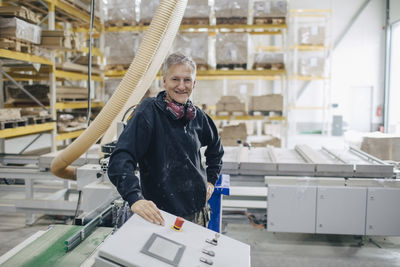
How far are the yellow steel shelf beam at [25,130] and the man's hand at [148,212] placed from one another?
4083 mm

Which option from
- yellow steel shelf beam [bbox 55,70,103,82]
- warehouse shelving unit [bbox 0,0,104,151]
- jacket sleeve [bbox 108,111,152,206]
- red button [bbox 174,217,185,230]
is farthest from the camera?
yellow steel shelf beam [bbox 55,70,103,82]

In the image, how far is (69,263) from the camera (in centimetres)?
193

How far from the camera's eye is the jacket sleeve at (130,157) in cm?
188

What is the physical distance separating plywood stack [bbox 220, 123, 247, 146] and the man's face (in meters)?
5.48

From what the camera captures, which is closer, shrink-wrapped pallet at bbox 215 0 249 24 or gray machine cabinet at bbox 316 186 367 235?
gray machine cabinet at bbox 316 186 367 235

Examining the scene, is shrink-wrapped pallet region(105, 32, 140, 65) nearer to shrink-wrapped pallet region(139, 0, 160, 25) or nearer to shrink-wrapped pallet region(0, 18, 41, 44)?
shrink-wrapped pallet region(139, 0, 160, 25)

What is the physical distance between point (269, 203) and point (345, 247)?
1.23 m

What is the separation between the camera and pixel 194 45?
7020mm

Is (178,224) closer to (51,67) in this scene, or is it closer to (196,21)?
(51,67)

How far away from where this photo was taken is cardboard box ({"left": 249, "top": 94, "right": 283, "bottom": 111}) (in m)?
7.46

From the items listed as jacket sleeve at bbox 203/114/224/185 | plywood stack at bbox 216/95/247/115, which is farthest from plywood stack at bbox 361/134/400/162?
jacket sleeve at bbox 203/114/224/185

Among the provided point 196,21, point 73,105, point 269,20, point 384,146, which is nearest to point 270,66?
point 269,20

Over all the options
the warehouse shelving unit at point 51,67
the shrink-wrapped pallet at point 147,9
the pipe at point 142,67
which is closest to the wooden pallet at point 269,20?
the shrink-wrapped pallet at point 147,9

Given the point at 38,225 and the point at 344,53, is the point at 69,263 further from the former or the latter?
the point at 344,53
